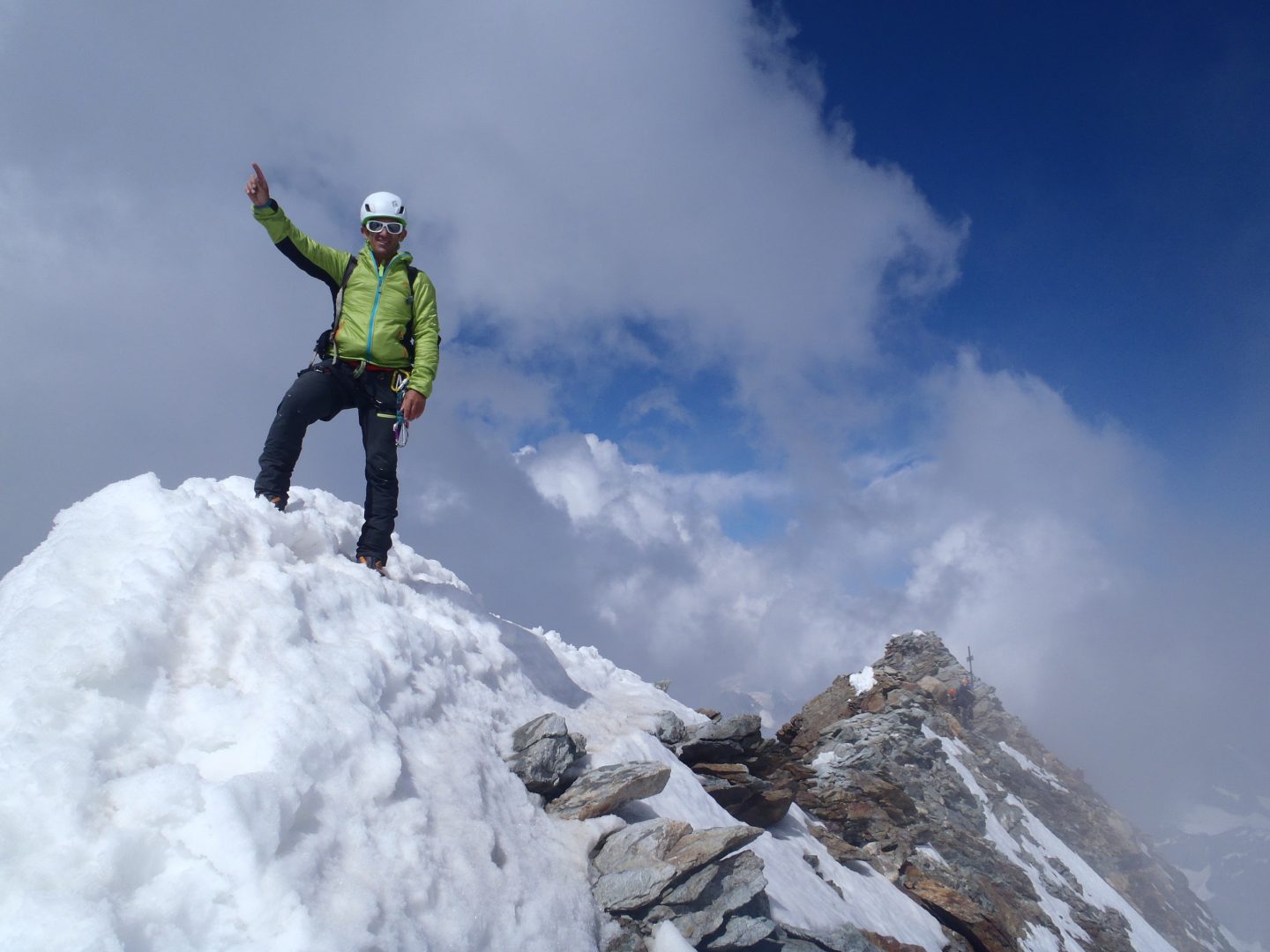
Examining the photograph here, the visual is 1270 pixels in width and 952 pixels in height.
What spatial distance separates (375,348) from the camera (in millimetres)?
8055

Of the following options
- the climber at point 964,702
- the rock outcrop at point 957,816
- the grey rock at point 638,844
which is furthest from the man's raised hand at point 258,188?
the climber at point 964,702

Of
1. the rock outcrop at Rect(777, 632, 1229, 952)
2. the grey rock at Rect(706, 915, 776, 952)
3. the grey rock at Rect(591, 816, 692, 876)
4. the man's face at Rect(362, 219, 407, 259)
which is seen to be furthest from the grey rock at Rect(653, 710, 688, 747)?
the man's face at Rect(362, 219, 407, 259)

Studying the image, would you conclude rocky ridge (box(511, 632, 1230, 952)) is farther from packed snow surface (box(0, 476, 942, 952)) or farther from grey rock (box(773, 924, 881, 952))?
packed snow surface (box(0, 476, 942, 952))

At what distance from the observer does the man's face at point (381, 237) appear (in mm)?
8188

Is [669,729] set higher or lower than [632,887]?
higher

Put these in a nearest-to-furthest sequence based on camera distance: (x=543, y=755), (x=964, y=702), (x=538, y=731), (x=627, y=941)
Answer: (x=627, y=941)
(x=543, y=755)
(x=538, y=731)
(x=964, y=702)

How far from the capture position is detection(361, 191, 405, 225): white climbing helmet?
8.19 meters

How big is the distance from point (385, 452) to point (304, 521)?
1.31 m

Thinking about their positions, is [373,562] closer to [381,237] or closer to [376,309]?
[376,309]

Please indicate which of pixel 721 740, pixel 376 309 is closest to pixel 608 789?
pixel 721 740

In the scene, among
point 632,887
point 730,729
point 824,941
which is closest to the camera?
point 632,887

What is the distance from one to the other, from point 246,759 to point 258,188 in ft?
20.8

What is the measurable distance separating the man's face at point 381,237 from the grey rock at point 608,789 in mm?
6819

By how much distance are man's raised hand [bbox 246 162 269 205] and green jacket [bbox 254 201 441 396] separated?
325 millimetres
